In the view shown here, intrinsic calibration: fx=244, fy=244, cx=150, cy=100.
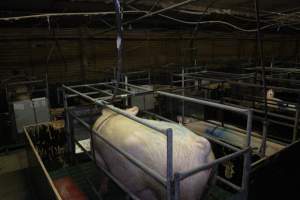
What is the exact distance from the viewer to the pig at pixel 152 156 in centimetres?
126

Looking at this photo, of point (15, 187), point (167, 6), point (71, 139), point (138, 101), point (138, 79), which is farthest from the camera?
point (138, 79)

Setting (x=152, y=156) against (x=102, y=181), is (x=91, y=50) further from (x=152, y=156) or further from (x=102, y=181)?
(x=152, y=156)

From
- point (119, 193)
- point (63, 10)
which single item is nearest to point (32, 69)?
point (63, 10)

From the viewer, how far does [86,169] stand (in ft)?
7.70

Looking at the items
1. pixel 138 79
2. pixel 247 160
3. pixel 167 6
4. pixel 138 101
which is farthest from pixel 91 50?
pixel 247 160

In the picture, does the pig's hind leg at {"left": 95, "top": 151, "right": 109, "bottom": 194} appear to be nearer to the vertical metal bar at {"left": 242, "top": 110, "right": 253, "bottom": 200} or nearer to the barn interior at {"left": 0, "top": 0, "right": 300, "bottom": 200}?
the barn interior at {"left": 0, "top": 0, "right": 300, "bottom": 200}

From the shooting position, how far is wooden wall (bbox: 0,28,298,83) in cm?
467

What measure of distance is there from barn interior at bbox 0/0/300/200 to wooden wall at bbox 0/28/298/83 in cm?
2

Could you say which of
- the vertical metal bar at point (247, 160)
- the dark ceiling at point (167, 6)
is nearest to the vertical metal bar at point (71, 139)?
the dark ceiling at point (167, 6)

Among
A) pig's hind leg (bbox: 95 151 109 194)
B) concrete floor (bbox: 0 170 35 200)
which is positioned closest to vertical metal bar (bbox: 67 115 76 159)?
pig's hind leg (bbox: 95 151 109 194)

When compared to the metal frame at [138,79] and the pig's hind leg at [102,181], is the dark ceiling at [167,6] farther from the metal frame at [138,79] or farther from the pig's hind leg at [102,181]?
the metal frame at [138,79]

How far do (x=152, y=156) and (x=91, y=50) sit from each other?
182 inches

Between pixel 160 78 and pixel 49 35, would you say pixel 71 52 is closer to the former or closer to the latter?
pixel 49 35

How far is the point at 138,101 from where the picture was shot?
4.82 meters
